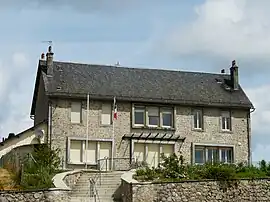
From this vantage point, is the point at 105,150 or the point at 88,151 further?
the point at 105,150

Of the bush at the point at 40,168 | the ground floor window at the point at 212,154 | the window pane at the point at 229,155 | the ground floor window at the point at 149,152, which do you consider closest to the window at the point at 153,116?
the ground floor window at the point at 149,152

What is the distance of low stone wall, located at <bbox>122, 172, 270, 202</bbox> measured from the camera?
30.5 metres

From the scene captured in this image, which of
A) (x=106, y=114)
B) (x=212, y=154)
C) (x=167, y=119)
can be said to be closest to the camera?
(x=106, y=114)

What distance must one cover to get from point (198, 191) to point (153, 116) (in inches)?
576

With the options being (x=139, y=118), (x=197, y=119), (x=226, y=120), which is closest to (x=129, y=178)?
(x=139, y=118)

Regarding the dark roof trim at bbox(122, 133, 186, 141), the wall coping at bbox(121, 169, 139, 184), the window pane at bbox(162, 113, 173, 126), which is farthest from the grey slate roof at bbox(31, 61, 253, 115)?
the wall coping at bbox(121, 169, 139, 184)

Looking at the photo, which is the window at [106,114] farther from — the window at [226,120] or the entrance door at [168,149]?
the window at [226,120]

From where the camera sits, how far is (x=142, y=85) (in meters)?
47.5

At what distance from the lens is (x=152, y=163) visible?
44.9 m

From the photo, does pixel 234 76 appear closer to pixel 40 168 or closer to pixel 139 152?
pixel 139 152

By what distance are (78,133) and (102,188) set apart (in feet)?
36.1

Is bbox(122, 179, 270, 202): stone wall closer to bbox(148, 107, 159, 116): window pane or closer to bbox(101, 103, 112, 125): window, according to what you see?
bbox(101, 103, 112, 125): window

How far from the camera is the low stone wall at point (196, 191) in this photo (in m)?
30.5

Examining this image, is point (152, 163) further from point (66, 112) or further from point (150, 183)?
point (150, 183)
